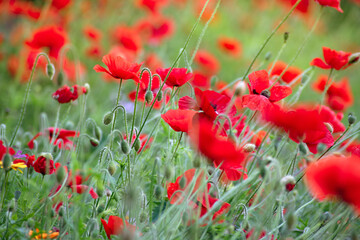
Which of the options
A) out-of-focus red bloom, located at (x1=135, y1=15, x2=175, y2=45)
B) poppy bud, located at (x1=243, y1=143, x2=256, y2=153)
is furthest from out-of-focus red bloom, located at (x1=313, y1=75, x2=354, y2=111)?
out-of-focus red bloom, located at (x1=135, y1=15, x2=175, y2=45)

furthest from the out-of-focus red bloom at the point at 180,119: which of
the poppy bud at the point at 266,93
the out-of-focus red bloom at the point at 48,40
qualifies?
the out-of-focus red bloom at the point at 48,40

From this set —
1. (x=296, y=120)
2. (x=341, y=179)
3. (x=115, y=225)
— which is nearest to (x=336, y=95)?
(x=296, y=120)

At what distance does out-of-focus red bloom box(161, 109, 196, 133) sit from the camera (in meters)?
1.25

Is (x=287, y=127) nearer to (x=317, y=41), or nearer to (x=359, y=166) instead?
(x=359, y=166)

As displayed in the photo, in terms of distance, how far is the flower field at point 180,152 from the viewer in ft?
3.88

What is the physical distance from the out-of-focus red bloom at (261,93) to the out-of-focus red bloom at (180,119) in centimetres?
23

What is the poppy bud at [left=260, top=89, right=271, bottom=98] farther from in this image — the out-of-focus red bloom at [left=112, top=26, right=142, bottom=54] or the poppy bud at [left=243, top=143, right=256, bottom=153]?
the out-of-focus red bloom at [left=112, top=26, right=142, bottom=54]

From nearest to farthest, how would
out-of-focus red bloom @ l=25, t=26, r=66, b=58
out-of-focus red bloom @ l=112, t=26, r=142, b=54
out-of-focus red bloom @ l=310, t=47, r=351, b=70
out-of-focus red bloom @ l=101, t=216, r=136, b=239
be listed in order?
1. out-of-focus red bloom @ l=101, t=216, r=136, b=239
2. out-of-focus red bloom @ l=310, t=47, r=351, b=70
3. out-of-focus red bloom @ l=25, t=26, r=66, b=58
4. out-of-focus red bloom @ l=112, t=26, r=142, b=54

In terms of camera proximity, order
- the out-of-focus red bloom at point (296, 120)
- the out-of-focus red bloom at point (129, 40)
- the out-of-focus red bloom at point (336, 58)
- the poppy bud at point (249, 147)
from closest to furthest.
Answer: the out-of-focus red bloom at point (296, 120) → the poppy bud at point (249, 147) → the out-of-focus red bloom at point (336, 58) → the out-of-focus red bloom at point (129, 40)

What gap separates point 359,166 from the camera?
101 cm

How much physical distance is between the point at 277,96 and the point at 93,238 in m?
0.76

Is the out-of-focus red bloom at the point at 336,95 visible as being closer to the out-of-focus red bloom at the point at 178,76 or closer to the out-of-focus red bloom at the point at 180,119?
the out-of-focus red bloom at the point at 178,76

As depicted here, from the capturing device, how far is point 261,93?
1471 mm

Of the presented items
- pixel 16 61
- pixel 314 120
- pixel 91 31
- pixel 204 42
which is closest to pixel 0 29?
pixel 16 61
